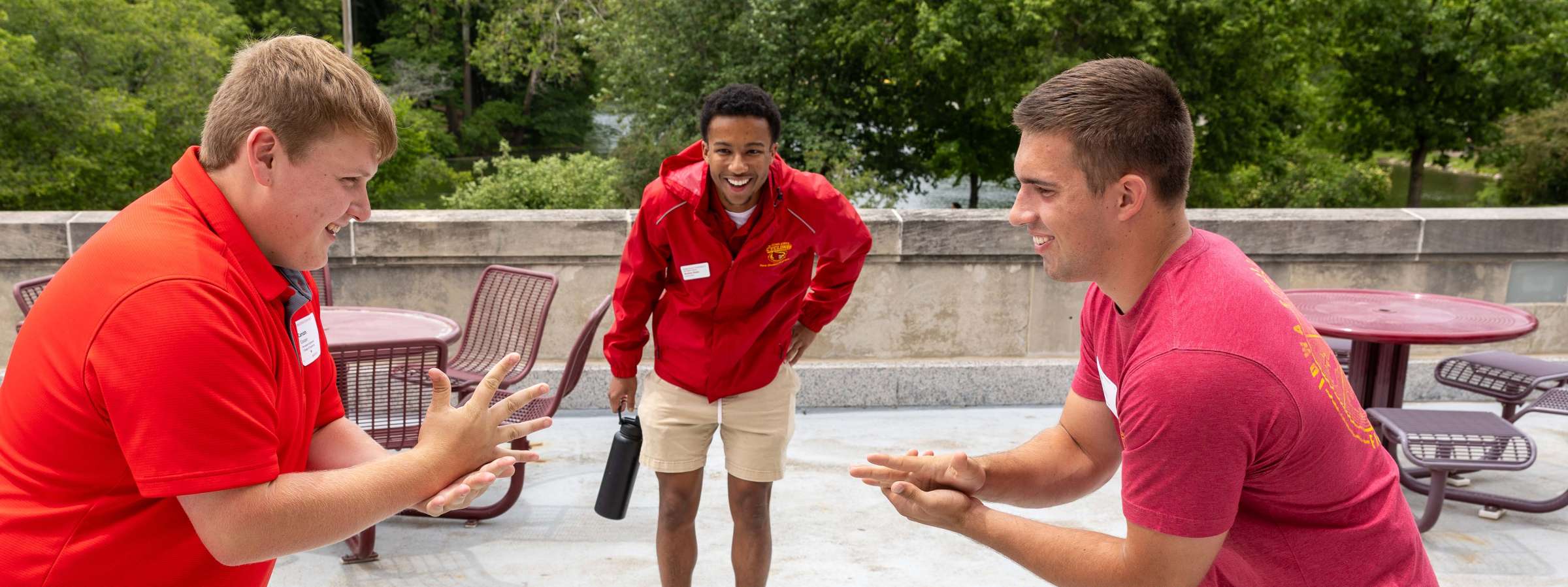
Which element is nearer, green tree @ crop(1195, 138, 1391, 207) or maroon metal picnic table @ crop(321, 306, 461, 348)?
maroon metal picnic table @ crop(321, 306, 461, 348)

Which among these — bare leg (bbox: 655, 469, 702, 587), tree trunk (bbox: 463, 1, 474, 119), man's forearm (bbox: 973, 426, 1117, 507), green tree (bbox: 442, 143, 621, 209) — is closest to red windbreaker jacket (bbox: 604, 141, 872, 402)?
bare leg (bbox: 655, 469, 702, 587)

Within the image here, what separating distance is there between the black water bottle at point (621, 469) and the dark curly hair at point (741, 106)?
108 cm

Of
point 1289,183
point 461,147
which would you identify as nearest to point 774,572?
point 1289,183

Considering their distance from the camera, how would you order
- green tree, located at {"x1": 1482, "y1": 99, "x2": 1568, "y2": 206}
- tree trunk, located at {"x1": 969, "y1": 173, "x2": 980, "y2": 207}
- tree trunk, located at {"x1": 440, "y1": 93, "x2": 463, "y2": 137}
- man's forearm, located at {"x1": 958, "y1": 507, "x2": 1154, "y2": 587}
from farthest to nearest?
tree trunk, located at {"x1": 440, "y1": 93, "x2": 463, "y2": 137}, tree trunk, located at {"x1": 969, "y1": 173, "x2": 980, "y2": 207}, green tree, located at {"x1": 1482, "y1": 99, "x2": 1568, "y2": 206}, man's forearm, located at {"x1": 958, "y1": 507, "x2": 1154, "y2": 587}

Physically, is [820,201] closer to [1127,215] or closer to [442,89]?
[1127,215]

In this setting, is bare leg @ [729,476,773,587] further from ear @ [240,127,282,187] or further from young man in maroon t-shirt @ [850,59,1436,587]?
ear @ [240,127,282,187]

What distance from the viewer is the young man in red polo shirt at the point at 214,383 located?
66.4 inches

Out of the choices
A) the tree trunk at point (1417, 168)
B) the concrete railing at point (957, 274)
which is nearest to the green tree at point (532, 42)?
the tree trunk at point (1417, 168)

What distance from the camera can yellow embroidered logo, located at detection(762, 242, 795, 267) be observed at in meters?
4.18

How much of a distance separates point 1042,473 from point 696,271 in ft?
6.11

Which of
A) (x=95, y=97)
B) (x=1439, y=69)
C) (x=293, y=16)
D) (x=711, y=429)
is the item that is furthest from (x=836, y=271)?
(x=293, y=16)

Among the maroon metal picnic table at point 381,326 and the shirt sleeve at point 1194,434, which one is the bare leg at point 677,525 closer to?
the maroon metal picnic table at point 381,326

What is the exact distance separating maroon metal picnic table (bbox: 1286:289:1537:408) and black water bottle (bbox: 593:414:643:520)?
9.08ft

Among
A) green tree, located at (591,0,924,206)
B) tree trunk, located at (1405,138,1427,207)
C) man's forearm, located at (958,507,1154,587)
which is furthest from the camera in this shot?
A: tree trunk, located at (1405,138,1427,207)
